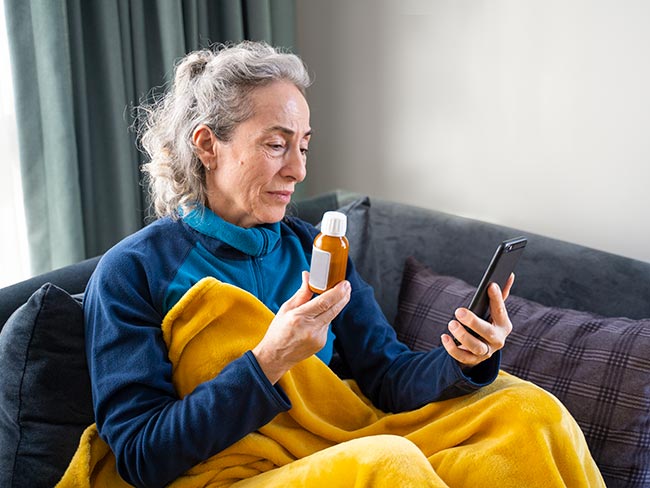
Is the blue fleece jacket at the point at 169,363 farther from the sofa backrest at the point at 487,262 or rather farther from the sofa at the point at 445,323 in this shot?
the sofa backrest at the point at 487,262

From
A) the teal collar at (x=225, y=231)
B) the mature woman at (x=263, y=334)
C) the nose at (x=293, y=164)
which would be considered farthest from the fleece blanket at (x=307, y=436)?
the nose at (x=293, y=164)

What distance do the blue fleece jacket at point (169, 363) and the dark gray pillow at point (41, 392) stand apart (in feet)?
0.14

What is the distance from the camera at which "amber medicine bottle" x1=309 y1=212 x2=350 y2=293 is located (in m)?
1.13

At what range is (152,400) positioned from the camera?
47.9 inches

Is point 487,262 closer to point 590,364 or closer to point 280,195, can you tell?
point 590,364

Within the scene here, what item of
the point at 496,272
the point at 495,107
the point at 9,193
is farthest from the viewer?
the point at 495,107

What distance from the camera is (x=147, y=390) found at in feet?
4.00

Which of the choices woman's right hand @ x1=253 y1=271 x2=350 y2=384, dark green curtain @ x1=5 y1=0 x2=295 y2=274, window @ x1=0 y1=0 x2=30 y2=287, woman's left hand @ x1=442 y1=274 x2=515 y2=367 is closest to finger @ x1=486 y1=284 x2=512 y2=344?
woman's left hand @ x1=442 y1=274 x2=515 y2=367

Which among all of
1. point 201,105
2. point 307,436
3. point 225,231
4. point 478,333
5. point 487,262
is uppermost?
point 201,105

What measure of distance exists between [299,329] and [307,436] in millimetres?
301

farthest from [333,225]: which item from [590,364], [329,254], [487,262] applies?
[487,262]

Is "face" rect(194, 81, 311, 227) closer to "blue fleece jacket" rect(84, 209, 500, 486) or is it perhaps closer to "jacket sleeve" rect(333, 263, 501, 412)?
"blue fleece jacket" rect(84, 209, 500, 486)

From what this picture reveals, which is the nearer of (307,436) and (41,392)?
(41,392)

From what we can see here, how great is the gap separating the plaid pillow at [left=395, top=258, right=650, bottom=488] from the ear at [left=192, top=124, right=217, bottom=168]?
2.26 ft
